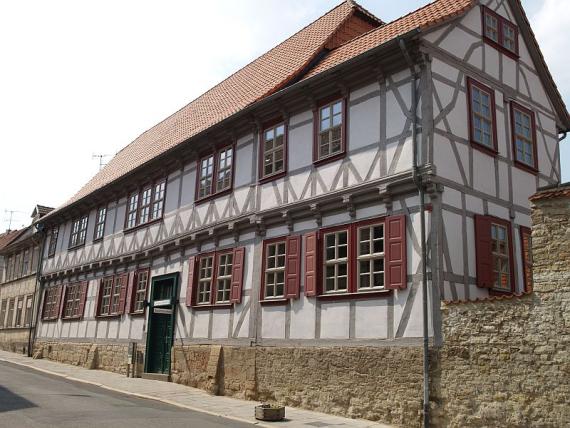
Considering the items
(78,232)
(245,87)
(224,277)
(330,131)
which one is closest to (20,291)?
(78,232)

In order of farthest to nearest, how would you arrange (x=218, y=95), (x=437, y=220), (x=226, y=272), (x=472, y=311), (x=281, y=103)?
(x=218, y=95), (x=226, y=272), (x=281, y=103), (x=437, y=220), (x=472, y=311)

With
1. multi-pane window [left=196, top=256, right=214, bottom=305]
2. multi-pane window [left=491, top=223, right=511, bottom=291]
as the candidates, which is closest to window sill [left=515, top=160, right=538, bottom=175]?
multi-pane window [left=491, top=223, right=511, bottom=291]

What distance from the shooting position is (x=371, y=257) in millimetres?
11188

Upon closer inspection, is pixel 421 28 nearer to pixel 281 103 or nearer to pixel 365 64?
pixel 365 64

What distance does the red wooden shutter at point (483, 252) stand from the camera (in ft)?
36.2

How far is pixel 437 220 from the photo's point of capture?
34.4 feet

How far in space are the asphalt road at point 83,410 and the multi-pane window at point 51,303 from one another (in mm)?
10999

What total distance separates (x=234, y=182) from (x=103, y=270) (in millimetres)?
9015

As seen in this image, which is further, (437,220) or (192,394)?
(192,394)

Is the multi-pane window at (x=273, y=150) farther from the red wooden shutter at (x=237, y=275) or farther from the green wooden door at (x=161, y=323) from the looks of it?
the green wooden door at (x=161, y=323)

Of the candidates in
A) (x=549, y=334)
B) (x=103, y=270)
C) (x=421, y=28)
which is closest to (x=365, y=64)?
(x=421, y=28)

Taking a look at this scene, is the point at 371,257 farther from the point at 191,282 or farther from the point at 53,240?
the point at 53,240

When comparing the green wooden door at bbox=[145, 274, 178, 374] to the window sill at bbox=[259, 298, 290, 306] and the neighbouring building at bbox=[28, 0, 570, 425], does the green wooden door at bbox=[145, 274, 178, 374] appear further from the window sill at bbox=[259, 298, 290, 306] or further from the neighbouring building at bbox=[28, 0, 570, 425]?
the window sill at bbox=[259, 298, 290, 306]

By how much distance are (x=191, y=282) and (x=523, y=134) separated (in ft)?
30.6
